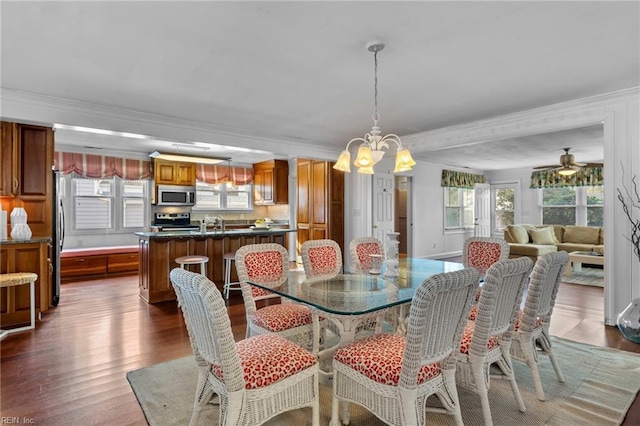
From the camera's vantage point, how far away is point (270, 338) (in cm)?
193

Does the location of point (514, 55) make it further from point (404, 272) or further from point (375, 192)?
point (375, 192)

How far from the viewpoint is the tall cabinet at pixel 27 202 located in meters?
3.57

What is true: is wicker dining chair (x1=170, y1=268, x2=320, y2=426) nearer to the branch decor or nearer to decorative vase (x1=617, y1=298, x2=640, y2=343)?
decorative vase (x1=617, y1=298, x2=640, y2=343)

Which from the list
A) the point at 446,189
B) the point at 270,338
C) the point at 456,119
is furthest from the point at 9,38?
the point at 446,189

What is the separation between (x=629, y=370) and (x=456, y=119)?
3.10 meters

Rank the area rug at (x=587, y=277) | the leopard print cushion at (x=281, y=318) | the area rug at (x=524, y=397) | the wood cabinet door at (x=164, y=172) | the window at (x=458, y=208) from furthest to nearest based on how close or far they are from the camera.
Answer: the window at (x=458, y=208), the wood cabinet door at (x=164, y=172), the area rug at (x=587, y=277), the leopard print cushion at (x=281, y=318), the area rug at (x=524, y=397)

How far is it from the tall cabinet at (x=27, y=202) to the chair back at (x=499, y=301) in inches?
168

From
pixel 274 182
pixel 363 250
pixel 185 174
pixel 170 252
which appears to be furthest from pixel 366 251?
pixel 185 174

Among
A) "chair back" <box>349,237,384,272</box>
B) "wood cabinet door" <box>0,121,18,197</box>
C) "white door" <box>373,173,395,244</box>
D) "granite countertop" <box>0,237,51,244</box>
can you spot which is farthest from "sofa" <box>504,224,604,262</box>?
"wood cabinet door" <box>0,121,18,197</box>

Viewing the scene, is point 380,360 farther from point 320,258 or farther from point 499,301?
point 320,258

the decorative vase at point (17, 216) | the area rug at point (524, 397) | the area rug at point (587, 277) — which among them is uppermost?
the decorative vase at point (17, 216)

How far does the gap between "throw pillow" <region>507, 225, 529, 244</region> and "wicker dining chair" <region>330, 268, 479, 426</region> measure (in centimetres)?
631

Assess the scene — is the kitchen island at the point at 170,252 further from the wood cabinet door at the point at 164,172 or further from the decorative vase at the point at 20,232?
the wood cabinet door at the point at 164,172

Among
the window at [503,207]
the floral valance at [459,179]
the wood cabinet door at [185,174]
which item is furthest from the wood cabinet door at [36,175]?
the window at [503,207]
